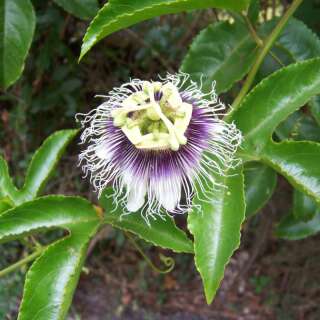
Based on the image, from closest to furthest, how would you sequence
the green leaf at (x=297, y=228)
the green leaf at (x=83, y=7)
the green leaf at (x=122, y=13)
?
the green leaf at (x=122, y=13), the green leaf at (x=83, y=7), the green leaf at (x=297, y=228)

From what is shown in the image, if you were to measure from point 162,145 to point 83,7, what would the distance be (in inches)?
21.3

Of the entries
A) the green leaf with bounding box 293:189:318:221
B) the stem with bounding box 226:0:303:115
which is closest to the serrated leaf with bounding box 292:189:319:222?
the green leaf with bounding box 293:189:318:221

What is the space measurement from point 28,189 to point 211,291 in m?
0.51

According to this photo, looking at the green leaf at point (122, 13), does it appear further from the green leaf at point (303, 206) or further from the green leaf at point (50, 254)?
the green leaf at point (303, 206)

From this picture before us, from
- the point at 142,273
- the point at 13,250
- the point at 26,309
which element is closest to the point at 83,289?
the point at 142,273

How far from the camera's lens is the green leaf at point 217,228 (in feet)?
2.74

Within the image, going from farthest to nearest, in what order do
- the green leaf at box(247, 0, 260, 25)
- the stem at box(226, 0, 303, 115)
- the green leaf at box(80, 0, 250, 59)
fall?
1. the green leaf at box(247, 0, 260, 25)
2. the stem at box(226, 0, 303, 115)
3. the green leaf at box(80, 0, 250, 59)

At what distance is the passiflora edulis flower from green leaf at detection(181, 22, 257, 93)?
19cm

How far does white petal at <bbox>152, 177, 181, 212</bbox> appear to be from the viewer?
912 mm

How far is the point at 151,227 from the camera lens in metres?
0.99

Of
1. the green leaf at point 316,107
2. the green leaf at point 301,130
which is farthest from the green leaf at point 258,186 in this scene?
the green leaf at point 316,107

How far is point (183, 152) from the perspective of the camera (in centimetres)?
93

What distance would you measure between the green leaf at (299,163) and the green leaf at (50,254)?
0.35 meters

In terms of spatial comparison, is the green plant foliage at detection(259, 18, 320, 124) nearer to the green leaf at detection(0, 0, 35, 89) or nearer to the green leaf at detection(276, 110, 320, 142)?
the green leaf at detection(276, 110, 320, 142)
